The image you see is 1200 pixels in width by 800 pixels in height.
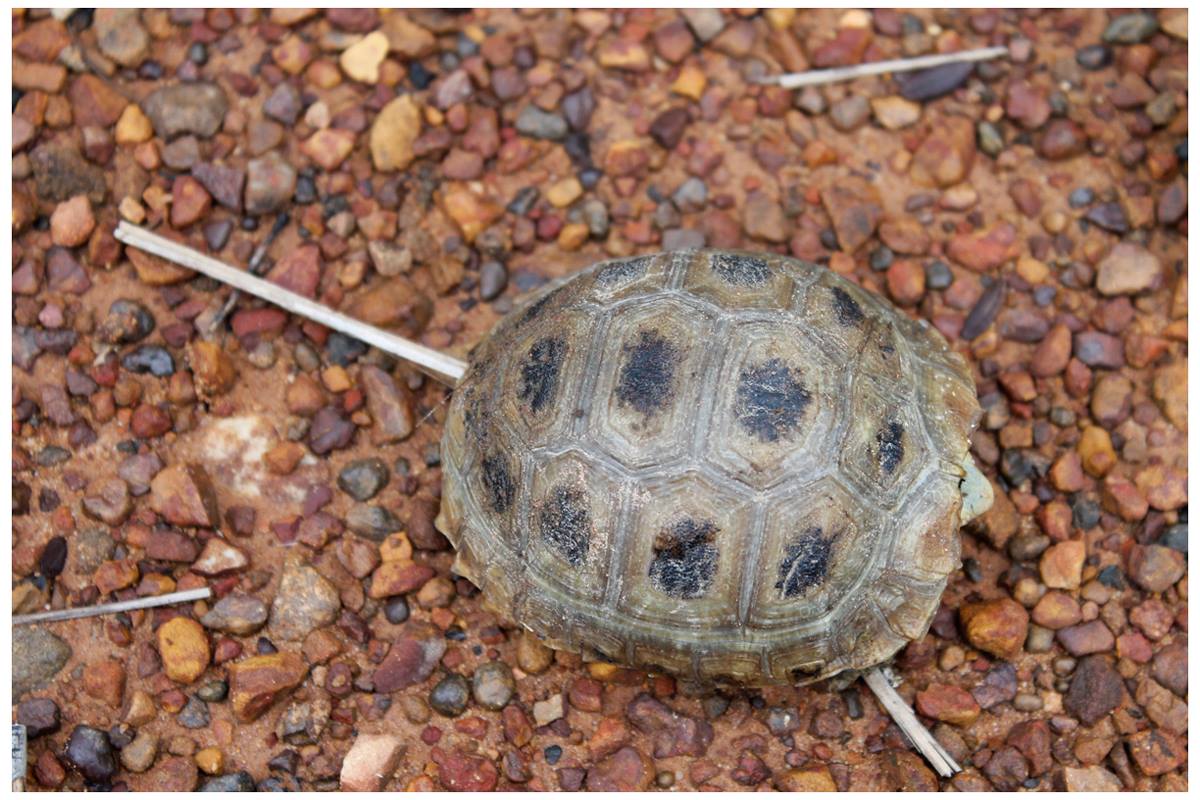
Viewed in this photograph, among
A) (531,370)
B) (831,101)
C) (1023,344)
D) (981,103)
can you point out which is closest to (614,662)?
(531,370)

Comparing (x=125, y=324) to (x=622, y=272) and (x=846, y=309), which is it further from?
(x=846, y=309)

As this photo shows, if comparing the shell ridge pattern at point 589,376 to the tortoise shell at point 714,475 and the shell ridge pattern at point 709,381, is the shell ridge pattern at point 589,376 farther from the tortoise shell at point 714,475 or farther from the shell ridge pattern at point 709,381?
the shell ridge pattern at point 709,381

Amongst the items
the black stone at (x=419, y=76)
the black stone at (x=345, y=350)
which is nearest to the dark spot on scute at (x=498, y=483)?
the black stone at (x=345, y=350)

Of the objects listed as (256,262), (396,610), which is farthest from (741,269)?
(256,262)

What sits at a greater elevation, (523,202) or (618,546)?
(523,202)

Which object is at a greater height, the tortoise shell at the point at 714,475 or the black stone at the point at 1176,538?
the tortoise shell at the point at 714,475

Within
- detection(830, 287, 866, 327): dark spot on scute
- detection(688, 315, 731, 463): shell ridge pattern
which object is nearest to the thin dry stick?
detection(688, 315, 731, 463): shell ridge pattern
